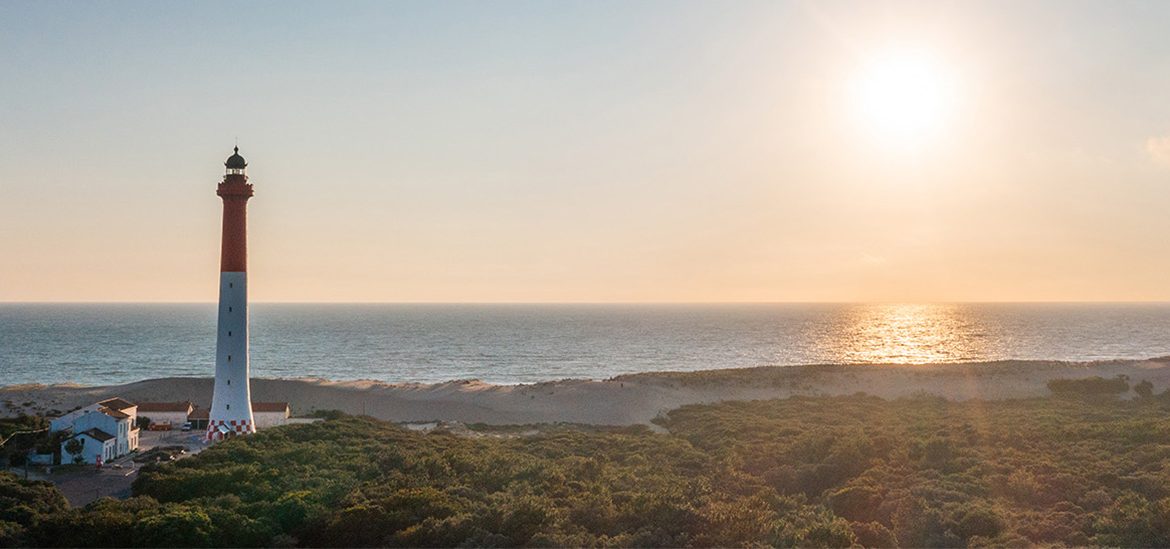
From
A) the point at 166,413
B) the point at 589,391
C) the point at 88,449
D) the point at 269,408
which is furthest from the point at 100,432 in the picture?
the point at 589,391

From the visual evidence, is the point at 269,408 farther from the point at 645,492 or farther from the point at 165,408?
the point at 645,492

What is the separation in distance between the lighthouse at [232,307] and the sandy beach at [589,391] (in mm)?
18265

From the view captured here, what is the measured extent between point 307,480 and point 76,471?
11.6 meters

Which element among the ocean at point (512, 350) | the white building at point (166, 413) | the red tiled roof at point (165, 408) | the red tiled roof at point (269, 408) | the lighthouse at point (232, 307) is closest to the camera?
the lighthouse at point (232, 307)

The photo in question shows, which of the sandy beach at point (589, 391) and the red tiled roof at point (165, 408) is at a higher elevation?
the red tiled roof at point (165, 408)

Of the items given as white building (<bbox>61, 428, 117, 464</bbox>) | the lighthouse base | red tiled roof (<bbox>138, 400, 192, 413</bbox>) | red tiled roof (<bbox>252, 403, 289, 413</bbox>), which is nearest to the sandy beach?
red tiled roof (<bbox>252, 403, 289, 413</bbox>)

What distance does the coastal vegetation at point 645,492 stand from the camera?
19.9m

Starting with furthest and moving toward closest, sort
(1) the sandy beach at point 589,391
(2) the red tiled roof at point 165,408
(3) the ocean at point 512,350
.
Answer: (3) the ocean at point 512,350 < (1) the sandy beach at point 589,391 < (2) the red tiled roof at point 165,408

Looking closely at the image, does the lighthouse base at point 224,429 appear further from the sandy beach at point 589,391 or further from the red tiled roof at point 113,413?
the sandy beach at point 589,391

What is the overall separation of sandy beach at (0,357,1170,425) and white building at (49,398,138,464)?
20102mm

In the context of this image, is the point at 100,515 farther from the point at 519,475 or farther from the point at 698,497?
the point at 698,497

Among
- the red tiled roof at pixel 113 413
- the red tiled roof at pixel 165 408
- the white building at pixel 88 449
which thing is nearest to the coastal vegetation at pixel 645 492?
the white building at pixel 88 449

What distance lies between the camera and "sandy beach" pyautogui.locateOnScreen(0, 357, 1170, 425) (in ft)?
177

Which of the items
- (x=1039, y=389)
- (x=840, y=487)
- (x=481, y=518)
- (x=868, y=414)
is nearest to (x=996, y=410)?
(x=868, y=414)
